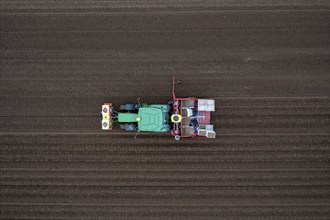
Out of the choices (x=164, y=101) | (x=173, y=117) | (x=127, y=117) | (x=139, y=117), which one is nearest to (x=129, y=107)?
(x=127, y=117)

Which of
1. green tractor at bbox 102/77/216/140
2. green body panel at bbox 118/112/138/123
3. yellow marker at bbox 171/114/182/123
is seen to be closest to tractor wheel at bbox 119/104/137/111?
green tractor at bbox 102/77/216/140

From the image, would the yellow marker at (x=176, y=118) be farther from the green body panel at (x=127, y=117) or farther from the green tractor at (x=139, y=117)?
the green body panel at (x=127, y=117)

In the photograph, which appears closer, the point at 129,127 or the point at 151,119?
the point at 151,119

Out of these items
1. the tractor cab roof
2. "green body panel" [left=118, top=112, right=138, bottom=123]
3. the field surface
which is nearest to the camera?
the tractor cab roof

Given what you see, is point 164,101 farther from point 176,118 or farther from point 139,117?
point 139,117

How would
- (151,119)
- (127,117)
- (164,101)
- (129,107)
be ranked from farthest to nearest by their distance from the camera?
(164,101) < (129,107) < (127,117) < (151,119)

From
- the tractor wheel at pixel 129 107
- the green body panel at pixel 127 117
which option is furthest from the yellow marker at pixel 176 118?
the tractor wheel at pixel 129 107

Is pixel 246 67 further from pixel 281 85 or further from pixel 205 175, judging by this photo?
pixel 205 175

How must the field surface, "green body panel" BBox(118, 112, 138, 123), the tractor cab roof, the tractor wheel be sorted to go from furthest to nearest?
the field surface < the tractor wheel < "green body panel" BBox(118, 112, 138, 123) < the tractor cab roof

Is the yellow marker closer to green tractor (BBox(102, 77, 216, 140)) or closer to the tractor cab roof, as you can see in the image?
green tractor (BBox(102, 77, 216, 140))

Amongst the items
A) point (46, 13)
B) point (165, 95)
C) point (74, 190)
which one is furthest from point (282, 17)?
point (74, 190)
